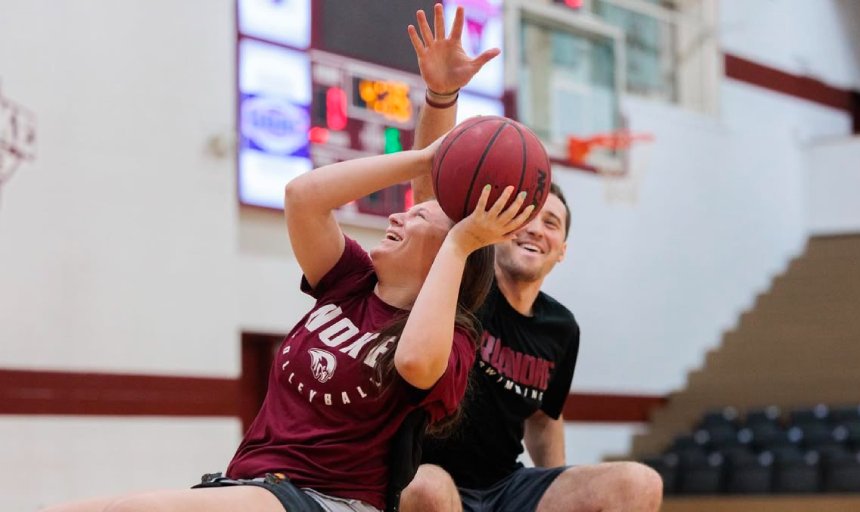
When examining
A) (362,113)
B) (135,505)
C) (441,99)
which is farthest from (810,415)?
(135,505)

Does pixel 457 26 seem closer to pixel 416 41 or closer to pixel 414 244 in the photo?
pixel 416 41

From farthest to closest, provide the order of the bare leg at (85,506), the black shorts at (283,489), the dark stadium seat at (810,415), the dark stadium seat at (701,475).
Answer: the dark stadium seat at (810,415)
the dark stadium seat at (701,475)
the black shorts at (283,489)
the bare leg at (85,506)

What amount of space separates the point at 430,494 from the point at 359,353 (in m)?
0.79

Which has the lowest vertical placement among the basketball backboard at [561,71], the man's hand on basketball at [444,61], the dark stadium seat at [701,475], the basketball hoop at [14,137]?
the dark stadium seat at [701,475]

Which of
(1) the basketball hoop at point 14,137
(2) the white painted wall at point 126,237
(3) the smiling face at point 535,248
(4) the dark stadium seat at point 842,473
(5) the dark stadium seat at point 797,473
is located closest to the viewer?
(3) the smiling face at point 535,248

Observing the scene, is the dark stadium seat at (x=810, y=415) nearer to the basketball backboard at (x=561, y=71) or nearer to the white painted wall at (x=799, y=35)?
the basketball backboard at (x=561, y=71)

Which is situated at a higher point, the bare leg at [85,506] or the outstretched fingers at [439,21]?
the outstretched fingers at [439,21]

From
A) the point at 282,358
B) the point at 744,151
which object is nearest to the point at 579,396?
the point at 744,151

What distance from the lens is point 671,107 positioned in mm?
12406

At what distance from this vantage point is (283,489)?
Result: 2.83 m

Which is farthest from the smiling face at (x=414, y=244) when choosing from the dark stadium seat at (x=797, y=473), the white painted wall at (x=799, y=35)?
the white painted wall at (x=799, y=35)

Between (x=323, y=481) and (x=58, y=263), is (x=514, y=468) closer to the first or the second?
(x=323, y=481)

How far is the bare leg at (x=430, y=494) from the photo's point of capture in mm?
3586

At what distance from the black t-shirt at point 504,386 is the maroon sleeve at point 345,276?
78 cm
